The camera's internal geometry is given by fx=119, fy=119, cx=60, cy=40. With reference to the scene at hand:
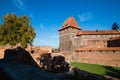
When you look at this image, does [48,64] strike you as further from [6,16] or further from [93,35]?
[93,35]

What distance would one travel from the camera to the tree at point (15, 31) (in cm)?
3017

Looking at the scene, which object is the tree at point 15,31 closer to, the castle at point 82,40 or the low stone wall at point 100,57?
the low stone wall at point 100,57

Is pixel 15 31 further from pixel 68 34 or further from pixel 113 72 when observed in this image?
pixel 113 72

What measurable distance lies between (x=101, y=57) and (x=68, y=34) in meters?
17.4

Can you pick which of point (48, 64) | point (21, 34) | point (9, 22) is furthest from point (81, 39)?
point (48, 64)

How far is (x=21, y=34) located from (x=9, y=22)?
14.2 feet

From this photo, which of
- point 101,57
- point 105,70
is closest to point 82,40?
point 101,57

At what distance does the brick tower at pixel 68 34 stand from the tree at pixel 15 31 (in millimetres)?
15678

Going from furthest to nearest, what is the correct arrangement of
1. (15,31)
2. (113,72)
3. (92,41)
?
1. (92,41)
2. (15,31)
3. (113,72)

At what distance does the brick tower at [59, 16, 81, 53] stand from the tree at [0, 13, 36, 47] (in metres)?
15.7

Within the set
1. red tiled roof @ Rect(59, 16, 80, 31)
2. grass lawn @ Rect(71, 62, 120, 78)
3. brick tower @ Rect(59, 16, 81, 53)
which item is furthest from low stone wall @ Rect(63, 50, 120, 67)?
red tiled roof @ Rect(59, 16, 80, 31)

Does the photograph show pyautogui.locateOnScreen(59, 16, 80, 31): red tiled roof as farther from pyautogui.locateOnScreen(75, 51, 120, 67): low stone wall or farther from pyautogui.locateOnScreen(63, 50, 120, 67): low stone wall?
pyautogui.locateOnScreen(75, 51, 120, 67): low stone wall

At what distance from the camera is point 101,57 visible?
3031cm

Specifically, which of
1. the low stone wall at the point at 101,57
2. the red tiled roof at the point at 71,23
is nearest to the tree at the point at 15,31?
the low stone wall at the point at 101,57
